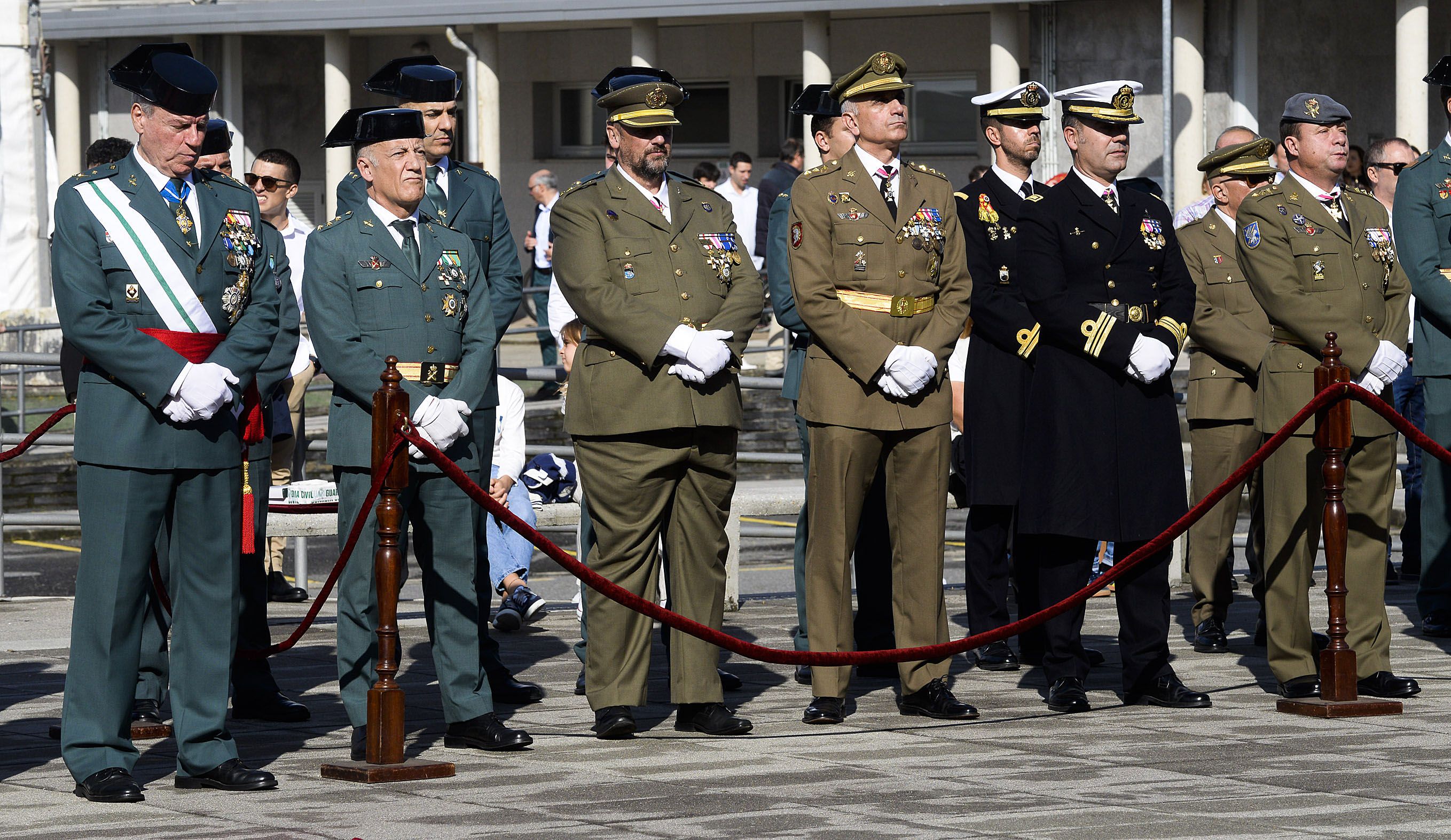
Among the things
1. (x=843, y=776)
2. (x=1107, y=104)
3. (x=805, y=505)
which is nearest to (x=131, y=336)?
(x=843, y=776)

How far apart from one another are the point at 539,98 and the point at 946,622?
23.6 metres

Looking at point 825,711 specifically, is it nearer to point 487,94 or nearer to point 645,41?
point 645,41

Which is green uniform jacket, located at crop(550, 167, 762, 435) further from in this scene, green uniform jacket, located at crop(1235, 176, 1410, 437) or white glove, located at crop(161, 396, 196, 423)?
green uniform jacket, located at crop(1235, 176, 1410, 437)

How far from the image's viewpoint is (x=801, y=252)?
7305 millimetres

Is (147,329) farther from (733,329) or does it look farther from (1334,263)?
(1334,263)

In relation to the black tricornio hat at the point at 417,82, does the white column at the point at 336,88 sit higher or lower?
higher

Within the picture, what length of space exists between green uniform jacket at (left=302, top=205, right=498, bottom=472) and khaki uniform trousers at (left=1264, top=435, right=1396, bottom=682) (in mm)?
2898

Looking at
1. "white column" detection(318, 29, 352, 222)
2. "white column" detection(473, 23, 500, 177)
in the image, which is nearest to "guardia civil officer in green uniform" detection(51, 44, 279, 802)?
"white column" detection(473, 23, 500, 177)

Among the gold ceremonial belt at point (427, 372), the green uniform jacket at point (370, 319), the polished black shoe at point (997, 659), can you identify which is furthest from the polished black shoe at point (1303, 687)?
the gold ceremonial belt at point (427, 372)

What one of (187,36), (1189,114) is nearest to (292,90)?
(187,36)

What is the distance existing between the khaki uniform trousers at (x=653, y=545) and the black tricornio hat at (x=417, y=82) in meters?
1.45

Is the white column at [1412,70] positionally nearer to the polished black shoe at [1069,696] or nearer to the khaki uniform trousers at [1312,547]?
Result: the khaki uniform trousers at [1312,547]

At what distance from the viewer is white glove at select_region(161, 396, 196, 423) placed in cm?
605

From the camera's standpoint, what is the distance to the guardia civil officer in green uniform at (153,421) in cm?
609
